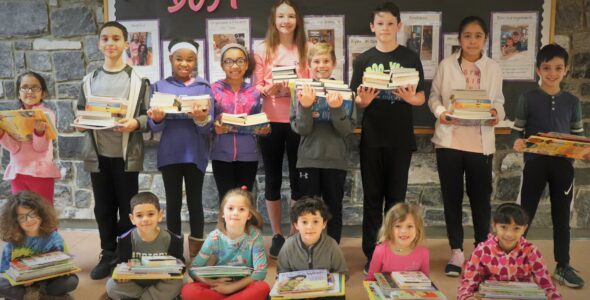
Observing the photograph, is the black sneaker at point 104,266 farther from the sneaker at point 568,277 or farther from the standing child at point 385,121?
the sneaker at point 568,277

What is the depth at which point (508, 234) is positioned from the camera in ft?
8.27

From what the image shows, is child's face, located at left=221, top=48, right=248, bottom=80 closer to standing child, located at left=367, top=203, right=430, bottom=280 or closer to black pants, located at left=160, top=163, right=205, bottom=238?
black pants, located at left=160, top=163, right=205, bottom=238

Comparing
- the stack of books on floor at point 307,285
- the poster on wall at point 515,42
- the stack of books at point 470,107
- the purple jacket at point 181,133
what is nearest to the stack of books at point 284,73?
the purple jacket at point 181,133

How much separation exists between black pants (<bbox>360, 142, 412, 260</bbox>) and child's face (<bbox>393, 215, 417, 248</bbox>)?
621mm

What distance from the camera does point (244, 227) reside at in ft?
9.29

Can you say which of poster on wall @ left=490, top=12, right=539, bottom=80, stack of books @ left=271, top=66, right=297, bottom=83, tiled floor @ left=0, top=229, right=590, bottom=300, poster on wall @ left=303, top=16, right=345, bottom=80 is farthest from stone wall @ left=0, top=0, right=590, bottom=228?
stack of books @ left=271, top=66, right=297, bottom=83

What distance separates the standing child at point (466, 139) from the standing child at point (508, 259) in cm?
74

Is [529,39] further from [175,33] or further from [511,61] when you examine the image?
[175,33]

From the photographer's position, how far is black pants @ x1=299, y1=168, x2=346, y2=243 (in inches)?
125

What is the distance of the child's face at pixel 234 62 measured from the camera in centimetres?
325

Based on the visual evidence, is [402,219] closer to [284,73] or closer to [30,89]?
[284,73]

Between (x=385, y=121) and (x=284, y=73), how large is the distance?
0.70m

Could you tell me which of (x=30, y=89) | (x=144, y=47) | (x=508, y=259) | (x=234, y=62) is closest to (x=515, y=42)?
(x=508, y=259)

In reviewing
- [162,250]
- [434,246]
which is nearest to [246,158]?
[162,250]
